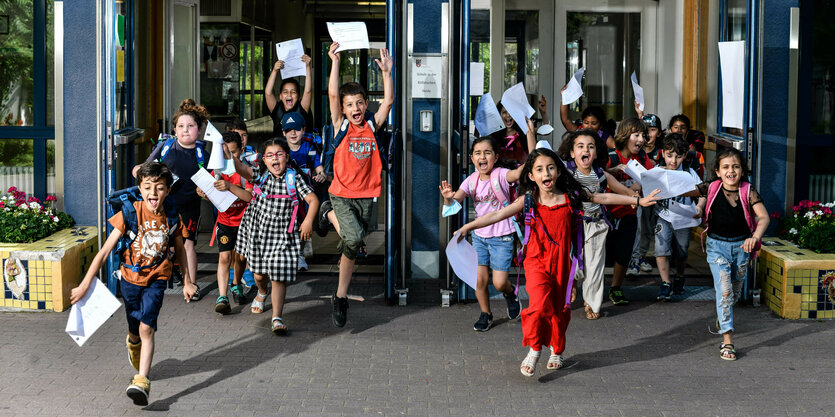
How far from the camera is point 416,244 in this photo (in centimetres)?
976

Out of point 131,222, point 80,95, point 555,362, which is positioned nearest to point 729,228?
point 555,362

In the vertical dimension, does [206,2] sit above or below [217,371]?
above

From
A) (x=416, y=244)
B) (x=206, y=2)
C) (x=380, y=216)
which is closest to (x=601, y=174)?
(x=416, y=244)

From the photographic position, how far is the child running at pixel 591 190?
792cm

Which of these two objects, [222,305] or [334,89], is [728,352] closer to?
[334,89]

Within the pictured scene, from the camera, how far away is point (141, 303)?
6.55m

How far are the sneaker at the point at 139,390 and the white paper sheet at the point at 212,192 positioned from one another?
2.06 meters

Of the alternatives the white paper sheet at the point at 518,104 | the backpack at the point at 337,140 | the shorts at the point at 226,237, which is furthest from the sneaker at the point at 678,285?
the shorts at the point at 226,237

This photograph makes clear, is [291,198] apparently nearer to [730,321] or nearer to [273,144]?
[273,144]

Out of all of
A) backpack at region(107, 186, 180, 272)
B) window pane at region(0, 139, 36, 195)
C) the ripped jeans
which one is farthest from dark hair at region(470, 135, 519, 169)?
window pane at region(0, 139, 36, 195)

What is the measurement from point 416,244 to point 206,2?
6073mm

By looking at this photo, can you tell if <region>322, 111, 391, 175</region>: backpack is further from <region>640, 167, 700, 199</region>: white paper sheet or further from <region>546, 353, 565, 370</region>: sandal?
<region>546, 353, 565, 370</region>: sandal

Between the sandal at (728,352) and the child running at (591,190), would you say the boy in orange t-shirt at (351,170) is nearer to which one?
the child running at (591,190)

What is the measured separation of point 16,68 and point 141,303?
4.22 m
